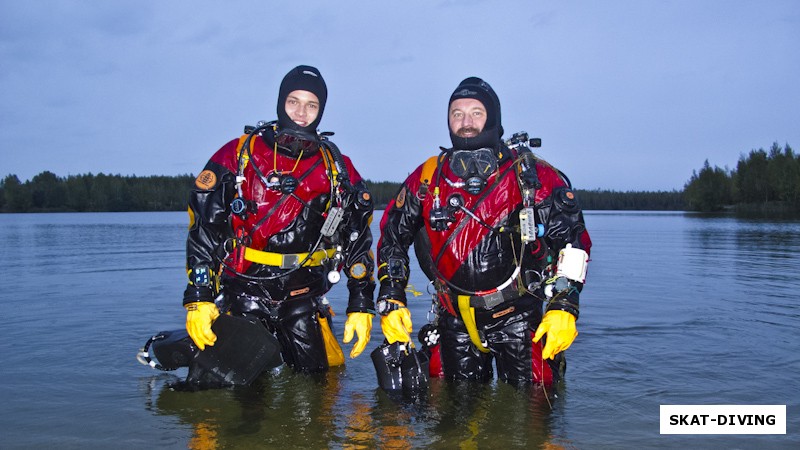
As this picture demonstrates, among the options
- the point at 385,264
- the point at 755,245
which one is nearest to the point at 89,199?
the point at 755,245

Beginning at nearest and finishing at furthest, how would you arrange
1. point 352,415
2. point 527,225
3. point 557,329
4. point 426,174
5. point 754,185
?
point 557,329 < point 527,225 < point 352,415 < point 426,174 < point 754,185

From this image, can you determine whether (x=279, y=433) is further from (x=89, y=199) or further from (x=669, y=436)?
(x=89, y=199)

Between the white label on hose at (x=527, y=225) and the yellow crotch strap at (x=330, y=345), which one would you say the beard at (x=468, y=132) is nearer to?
the white label on hose at (x=527, y=225)

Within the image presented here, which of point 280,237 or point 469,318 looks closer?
point 469,318

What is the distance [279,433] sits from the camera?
444 centimetres

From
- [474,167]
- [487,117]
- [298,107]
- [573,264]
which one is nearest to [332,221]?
[298,107]

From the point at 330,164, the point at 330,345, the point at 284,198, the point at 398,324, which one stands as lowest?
the point at 330,345

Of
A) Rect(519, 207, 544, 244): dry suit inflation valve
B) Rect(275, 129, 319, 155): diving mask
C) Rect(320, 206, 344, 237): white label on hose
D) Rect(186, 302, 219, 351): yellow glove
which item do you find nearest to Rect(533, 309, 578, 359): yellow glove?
Rect(519, 207, 544, 244): dry suit inflation valve

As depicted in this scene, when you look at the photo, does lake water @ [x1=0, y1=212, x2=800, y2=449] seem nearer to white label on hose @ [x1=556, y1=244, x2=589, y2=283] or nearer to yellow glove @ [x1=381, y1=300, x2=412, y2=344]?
yellow glove @ [x1=381, y1=300, x2=412, y2=344]

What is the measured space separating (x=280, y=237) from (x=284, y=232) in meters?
0.06

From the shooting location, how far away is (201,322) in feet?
16.5

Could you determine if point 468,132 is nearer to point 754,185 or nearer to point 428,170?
point 428,170

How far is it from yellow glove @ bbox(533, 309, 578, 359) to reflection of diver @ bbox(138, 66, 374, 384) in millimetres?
1526

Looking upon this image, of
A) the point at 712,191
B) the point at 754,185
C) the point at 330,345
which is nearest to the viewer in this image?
the point at 330,345
